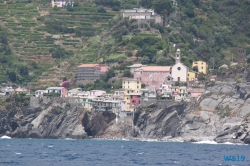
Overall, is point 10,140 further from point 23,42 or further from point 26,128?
point 23,42

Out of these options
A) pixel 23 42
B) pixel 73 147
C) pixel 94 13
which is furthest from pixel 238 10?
pixel 73 147

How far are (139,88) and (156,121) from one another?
1059cm

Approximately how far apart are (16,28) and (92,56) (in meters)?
16.0

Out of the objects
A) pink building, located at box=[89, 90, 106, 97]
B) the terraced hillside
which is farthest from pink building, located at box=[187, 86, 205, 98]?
the terraced hillside

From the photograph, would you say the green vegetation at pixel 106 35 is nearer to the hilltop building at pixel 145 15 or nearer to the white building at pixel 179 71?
the hilltop building at pixel 145 15

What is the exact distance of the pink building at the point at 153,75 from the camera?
138500 mm

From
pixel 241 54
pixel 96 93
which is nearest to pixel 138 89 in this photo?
pixel 96 93

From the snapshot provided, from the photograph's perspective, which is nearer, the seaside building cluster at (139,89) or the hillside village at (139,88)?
the seaside building cluster at (139,89)

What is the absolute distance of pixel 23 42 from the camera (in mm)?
158125

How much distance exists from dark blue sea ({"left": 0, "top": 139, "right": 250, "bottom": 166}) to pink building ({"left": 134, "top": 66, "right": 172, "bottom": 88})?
1714 centimetres

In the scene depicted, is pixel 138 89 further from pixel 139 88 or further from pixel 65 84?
pixel 65 84

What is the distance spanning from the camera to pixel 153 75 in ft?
457

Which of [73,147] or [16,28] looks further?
[16,28]

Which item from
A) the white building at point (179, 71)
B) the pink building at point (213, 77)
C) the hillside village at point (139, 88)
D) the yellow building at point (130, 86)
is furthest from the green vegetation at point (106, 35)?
the yellow building at point (130, 86)
